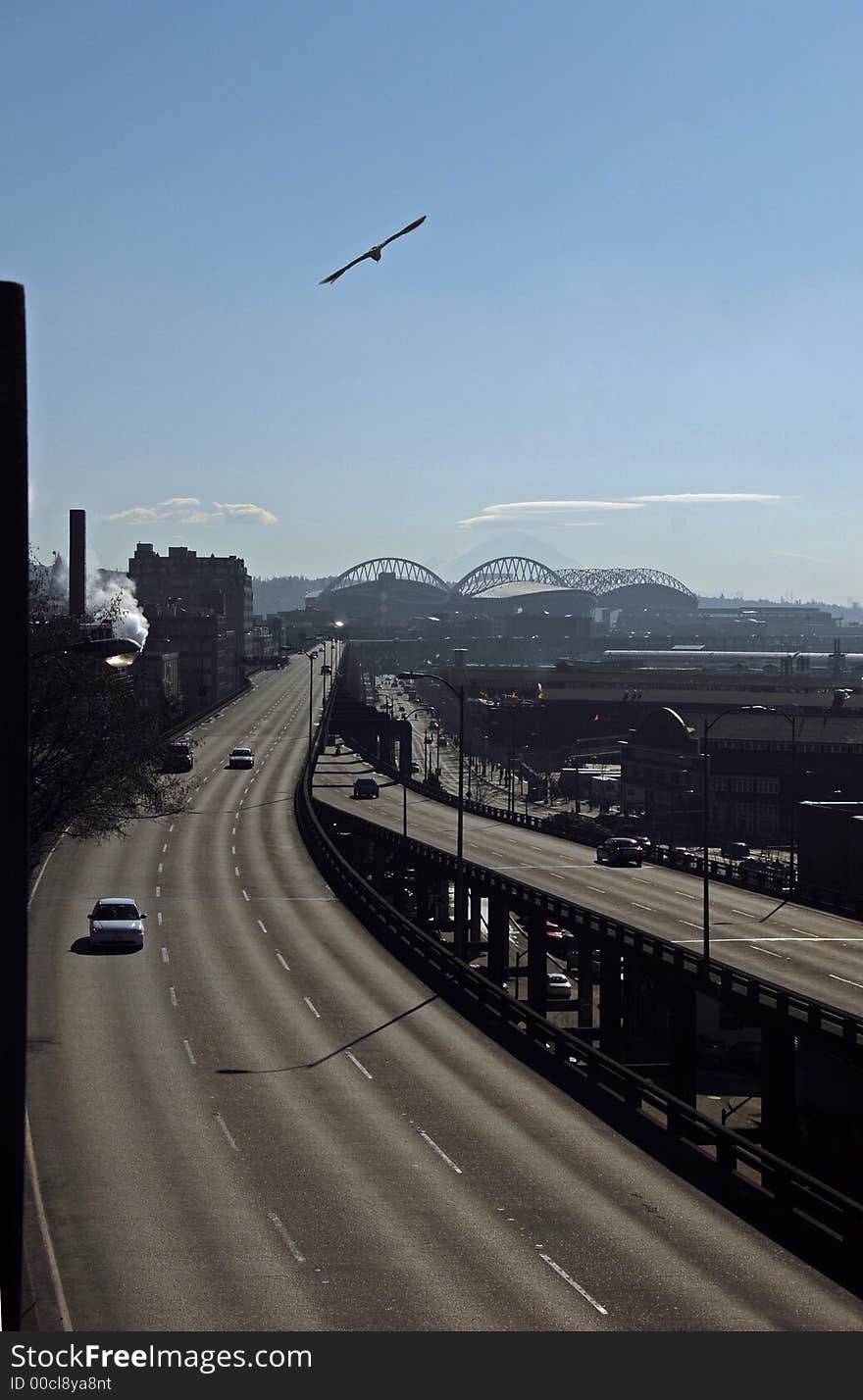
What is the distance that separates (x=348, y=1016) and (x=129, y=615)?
77420mm

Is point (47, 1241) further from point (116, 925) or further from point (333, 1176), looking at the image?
point (116, 925)

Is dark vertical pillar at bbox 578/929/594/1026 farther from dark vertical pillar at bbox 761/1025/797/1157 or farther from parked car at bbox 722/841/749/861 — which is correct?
parked car at bbox 722/841/749/861

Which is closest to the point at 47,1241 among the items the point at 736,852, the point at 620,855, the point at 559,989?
the point at 559,989

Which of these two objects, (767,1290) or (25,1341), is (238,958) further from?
(25,1341)

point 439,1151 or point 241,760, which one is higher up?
point 241,760

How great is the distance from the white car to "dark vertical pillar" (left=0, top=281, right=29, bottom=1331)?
30.7 metres

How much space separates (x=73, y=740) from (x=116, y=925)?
5.33m

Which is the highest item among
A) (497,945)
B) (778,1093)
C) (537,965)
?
(778,1093)

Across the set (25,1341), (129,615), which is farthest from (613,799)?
(25,1341)

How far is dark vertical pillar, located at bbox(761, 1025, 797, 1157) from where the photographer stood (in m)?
32.9

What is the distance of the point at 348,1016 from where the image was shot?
3325 centimetres

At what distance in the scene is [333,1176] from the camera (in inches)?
862

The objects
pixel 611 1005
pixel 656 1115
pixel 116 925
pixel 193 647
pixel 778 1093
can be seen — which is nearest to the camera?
pixel 778 1093

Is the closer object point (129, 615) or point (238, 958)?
point (238, 958)
